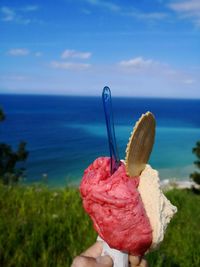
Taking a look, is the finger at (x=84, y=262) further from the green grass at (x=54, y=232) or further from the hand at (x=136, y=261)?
the green grass at (x=54, y=232)

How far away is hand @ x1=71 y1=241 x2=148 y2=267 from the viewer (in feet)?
5.86

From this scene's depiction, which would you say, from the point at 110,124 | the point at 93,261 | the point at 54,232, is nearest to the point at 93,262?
the point at 93,261

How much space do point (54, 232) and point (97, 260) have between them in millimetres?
1609

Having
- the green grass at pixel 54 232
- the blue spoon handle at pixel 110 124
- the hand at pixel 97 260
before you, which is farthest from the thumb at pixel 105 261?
the green grass at pixel 54 232

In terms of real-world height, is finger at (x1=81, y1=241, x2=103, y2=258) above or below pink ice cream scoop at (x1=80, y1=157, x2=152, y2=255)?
below

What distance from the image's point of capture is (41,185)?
4500mm

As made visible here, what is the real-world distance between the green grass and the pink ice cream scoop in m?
1.19

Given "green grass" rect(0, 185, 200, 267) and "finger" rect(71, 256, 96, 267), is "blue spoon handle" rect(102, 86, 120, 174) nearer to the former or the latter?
"finger" rect(71, 256, 96, 267)

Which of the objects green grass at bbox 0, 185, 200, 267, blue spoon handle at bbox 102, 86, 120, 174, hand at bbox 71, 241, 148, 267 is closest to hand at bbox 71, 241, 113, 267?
hand at bbox 71, 241, 148, 267

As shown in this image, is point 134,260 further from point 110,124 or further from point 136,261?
point 110,124

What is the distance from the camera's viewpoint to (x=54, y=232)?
3379mm

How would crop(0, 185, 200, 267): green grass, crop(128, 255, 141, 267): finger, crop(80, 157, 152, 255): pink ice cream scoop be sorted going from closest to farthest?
1. crop(80, 157, 152, 255): pink ice cream scoop
2. crop(128, 255, 141, 267): finger
3. crop(0, 185, 200, 267): green grass

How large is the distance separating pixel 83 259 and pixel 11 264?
1328 millimetres

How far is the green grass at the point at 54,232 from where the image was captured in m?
3.08
